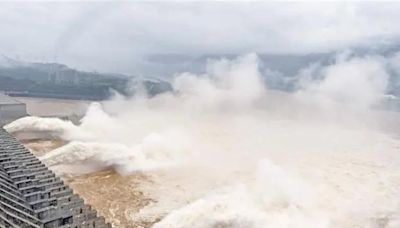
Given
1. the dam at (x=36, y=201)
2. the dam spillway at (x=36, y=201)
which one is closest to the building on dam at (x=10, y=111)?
the dam at (x=36, y=201)

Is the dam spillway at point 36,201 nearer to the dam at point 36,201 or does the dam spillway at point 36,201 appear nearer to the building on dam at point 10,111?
the dam at point 36,201

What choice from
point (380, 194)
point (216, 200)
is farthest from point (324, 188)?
point (216, 200)

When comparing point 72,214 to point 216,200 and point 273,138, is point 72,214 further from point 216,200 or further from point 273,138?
point 273,138

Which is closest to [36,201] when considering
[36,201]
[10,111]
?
[36,201]

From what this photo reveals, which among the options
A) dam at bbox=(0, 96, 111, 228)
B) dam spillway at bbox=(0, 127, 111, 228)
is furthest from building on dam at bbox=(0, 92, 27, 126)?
dam spillway at bbox=(0, 127, 111, 228)

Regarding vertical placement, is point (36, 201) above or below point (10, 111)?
above

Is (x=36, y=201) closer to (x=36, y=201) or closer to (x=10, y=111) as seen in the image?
(x=36, y=201)

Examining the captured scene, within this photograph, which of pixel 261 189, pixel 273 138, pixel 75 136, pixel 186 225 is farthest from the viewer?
pixel 273 138

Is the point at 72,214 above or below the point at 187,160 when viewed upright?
above

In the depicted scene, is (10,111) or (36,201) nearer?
(36,201)
